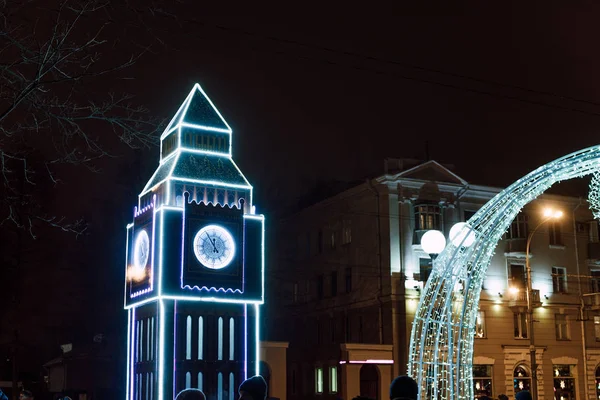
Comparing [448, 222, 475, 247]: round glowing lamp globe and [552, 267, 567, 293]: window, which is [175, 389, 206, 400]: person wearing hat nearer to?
[448, 222, 475, 247]: round glowing lamp globe

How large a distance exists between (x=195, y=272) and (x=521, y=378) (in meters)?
27.2

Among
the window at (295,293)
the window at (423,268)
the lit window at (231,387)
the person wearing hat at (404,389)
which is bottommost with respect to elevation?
the lit window at (231,387)

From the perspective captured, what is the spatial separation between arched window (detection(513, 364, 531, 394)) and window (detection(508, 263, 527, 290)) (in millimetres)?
4564

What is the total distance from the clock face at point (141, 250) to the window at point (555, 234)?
3012 centimetres

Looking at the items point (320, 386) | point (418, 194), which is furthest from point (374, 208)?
point (320, 386)

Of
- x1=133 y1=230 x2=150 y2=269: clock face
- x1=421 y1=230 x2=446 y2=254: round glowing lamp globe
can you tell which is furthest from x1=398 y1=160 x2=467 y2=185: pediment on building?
x1=421 y1=230 x2=446 y2=254: round glowing lamp globe

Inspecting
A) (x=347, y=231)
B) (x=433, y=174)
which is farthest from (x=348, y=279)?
(x=433, y=174)

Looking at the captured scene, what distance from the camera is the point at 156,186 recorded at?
3034 centimetres

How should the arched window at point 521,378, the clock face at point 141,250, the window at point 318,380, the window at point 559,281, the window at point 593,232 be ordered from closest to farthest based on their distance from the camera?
the clock face at point 141,250 < the window at point 318,380 < the arched window at point 521,378 < the window at point 559,281 < the window at point 593,232

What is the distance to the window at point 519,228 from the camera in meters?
50.7

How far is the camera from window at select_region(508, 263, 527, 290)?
49.8 metres

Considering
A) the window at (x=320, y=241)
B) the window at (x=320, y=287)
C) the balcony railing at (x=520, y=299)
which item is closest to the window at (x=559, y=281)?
the balcony railing at (x=520, y=299)

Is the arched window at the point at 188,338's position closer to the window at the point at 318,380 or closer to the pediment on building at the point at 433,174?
the window at the point at 318,380

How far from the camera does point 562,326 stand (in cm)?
5203
